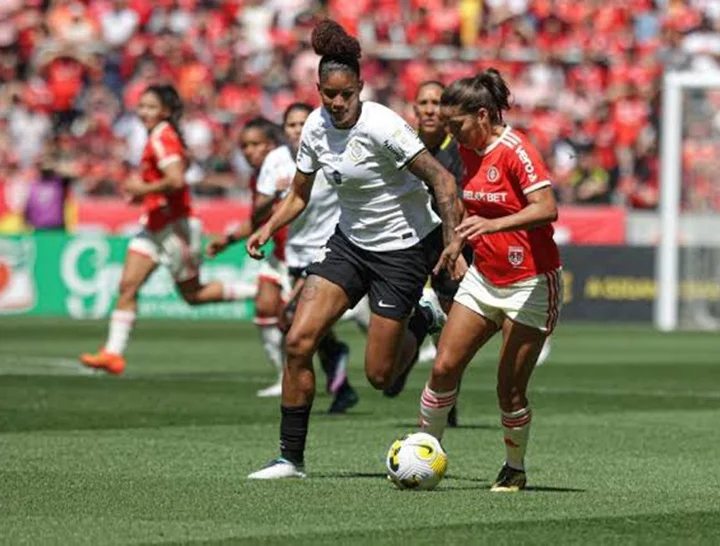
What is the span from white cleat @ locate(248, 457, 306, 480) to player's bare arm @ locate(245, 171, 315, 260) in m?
1.17

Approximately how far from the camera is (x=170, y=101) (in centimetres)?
1797

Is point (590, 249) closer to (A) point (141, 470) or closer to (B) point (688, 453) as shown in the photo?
(B) point (688, 453)

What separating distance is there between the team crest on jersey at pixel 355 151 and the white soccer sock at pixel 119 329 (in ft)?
25.9

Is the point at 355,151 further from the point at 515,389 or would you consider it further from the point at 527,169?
the point at 515,389

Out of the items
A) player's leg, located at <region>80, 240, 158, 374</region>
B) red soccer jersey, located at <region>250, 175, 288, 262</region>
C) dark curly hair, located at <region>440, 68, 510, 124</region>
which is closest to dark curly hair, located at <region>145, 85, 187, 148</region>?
player's leg, located at <region>80, 240, 158, 374</region>

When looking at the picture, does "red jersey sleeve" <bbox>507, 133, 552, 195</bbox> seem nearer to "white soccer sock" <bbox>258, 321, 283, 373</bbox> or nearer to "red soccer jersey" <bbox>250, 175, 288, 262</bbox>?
"red soccer jersey" <bbox>250, 175, 288, 262</bbox>

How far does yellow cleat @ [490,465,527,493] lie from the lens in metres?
10.4

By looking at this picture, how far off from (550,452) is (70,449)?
121 inches

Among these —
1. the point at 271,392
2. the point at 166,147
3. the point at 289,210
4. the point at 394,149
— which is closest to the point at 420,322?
the point at 289,210

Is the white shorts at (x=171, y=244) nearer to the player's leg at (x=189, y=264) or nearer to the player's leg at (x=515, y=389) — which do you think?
the player's leg at (x=189, y=264)

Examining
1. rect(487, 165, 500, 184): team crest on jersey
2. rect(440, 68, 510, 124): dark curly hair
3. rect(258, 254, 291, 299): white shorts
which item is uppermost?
rect(440, 68, 510, 124): dark curly hair

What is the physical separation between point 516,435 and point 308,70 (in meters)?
23.7

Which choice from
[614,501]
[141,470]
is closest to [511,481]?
[614,501]

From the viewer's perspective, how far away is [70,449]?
1238 centimetres
